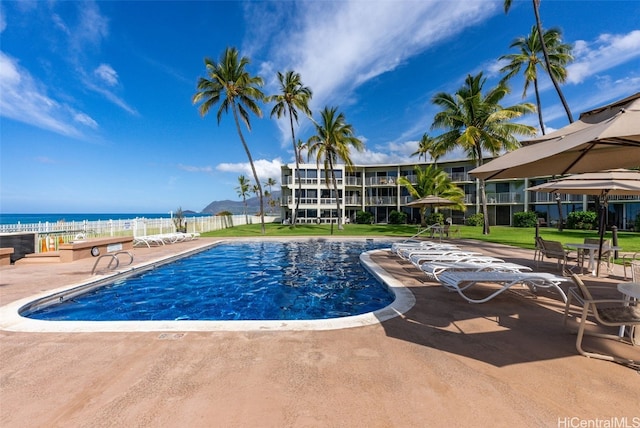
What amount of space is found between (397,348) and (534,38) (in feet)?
85.4

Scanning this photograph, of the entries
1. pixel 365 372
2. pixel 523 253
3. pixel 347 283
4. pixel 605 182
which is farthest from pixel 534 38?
pixel 365 372

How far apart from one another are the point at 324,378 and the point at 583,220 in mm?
28905

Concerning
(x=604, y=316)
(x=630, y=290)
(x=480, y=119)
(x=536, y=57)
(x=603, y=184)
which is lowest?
(x=604, y=316)

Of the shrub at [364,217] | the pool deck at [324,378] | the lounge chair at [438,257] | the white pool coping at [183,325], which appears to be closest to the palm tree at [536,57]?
the shrub at [364,217]

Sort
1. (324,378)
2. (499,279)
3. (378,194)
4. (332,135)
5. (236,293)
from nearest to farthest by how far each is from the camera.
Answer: (324,378)
(499,279)
(236,293)
(332,135)
(378,194)

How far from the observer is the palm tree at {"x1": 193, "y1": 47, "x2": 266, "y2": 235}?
21.8 metres

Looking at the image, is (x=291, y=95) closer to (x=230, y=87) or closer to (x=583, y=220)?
(x=230, y=87)

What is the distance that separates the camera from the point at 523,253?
11.2 metres

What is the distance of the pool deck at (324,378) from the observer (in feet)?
7.41

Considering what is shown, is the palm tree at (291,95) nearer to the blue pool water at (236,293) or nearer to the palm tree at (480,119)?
the palm tree at (480,119)

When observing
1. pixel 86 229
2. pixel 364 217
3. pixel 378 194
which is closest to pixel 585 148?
pixel 86 229

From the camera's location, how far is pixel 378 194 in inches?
1489

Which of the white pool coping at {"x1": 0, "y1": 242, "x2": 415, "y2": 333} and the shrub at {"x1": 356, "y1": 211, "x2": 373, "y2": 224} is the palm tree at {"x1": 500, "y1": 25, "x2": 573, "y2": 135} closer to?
the shrub at {"x1": 356, "y1": 211, "x2": 373, "y2": 224}

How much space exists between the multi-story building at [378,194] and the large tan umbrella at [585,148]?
25.8m
